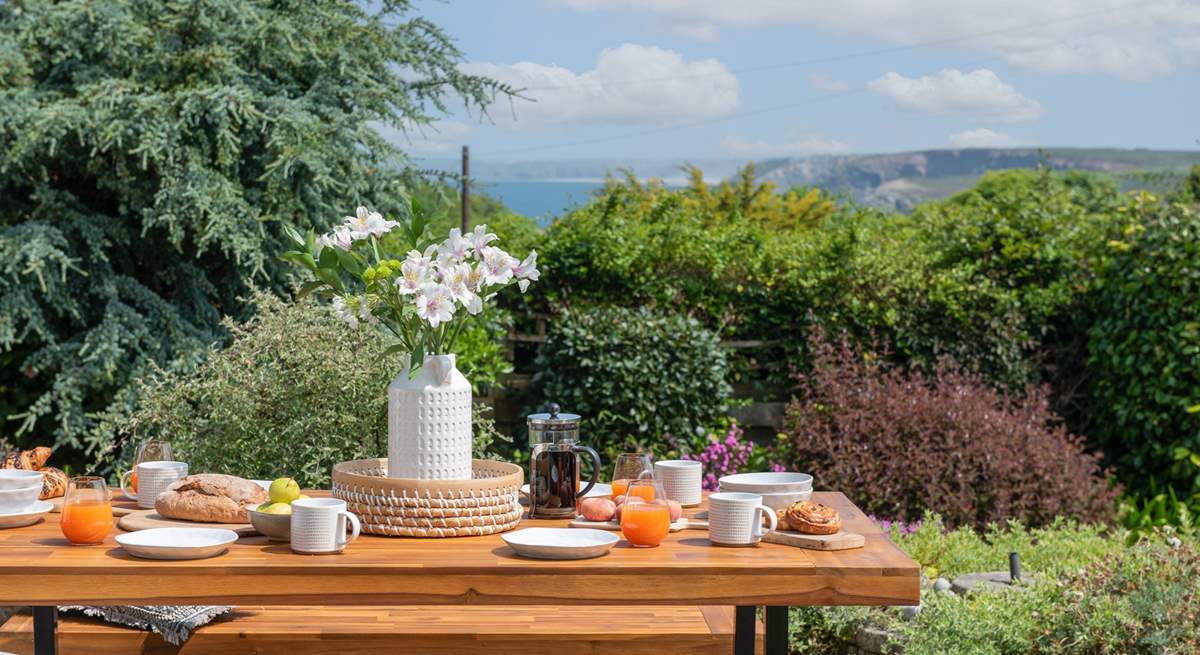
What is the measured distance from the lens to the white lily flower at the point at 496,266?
281 centimetres

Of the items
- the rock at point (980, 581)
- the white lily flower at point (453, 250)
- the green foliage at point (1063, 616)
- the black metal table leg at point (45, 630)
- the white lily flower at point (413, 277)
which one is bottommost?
the rock at point (980, 581)

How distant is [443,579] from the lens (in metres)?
2.49

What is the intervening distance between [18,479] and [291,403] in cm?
187

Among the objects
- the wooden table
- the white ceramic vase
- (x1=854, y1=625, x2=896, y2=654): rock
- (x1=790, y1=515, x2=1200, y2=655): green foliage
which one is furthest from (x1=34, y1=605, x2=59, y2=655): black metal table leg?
(x1=854, y1=625, x2=896, y2=654): rock

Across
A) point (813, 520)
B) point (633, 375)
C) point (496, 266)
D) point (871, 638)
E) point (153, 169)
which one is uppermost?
point (153, 169)

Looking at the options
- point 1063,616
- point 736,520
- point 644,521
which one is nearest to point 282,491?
point 644,521

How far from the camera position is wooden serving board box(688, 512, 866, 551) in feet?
8.81

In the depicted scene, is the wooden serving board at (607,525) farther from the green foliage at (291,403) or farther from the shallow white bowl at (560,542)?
the green foliage at (291,403)

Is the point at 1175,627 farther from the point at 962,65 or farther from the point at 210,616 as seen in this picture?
the point at 962,65

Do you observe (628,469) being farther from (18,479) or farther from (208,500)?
(18,479)

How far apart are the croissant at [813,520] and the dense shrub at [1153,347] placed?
412 centimetres

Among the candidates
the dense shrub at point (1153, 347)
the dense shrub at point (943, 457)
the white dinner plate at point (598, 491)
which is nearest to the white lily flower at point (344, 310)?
the white dinner plate at point (598, 491)

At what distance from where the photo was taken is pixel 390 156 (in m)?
6.32

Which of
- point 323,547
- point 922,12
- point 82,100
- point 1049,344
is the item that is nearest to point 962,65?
point 922,12
